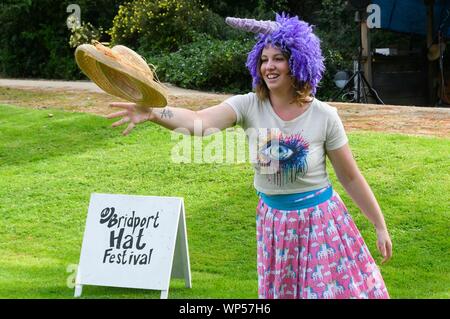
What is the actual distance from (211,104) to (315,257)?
8256mm

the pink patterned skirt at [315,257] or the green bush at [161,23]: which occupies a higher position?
the pink patterned skirt at [315,257]

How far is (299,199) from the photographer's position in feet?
13.4

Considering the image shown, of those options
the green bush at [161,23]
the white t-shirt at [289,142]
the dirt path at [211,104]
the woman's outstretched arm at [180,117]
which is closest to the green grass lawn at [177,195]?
the dirt path at [211,104]

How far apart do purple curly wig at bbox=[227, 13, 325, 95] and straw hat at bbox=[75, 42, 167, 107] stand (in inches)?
22.1

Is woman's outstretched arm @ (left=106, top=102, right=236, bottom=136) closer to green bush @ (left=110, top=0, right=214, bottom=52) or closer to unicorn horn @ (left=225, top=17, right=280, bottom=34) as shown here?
unicorn horn @ (left=225, top=17, right=280, bottom=34)

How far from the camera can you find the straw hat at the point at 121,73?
12.3ft

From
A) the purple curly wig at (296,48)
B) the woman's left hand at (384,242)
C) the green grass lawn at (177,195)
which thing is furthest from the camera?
the green grass lawn at (177,195)

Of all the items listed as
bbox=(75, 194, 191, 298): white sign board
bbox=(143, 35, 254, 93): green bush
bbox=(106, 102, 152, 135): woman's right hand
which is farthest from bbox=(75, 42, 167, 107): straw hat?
bbox=(143, 35, 254, 93): green bush

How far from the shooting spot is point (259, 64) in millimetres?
4145

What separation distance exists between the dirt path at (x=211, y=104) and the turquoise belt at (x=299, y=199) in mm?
6174

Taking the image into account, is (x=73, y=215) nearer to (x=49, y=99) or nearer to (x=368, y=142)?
(x=368, y=142)

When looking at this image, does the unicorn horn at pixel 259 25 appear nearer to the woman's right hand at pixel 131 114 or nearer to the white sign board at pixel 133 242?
the woman's right hand at pixel 131 114

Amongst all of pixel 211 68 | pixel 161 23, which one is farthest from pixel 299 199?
pixel 161 23

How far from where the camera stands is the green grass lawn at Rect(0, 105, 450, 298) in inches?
262
